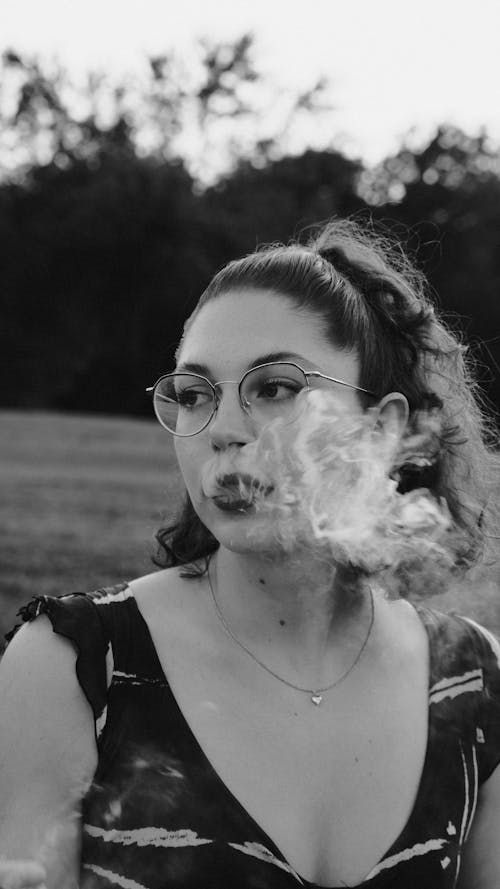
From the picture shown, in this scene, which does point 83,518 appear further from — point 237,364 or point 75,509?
point 237,364

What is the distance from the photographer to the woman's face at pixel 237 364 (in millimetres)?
1790

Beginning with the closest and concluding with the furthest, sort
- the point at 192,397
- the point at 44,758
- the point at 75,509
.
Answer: the point at 44,758 → the point at 192,397 → the point at 75,509

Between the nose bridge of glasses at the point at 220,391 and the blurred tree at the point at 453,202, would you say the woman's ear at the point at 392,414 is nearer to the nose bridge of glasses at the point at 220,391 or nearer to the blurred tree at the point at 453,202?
the nose bridge of glasses at the point at 220,391

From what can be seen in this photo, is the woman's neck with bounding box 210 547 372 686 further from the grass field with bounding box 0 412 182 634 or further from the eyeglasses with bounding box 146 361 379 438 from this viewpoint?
the grass field with bounding box 0 412 182 634

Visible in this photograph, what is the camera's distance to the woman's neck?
190 cm

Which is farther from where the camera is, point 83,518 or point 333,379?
point 83,518

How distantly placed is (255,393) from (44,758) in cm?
69

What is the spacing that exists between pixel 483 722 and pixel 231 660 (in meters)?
0.50

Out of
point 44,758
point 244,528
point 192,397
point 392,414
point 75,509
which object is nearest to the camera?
point 44,758

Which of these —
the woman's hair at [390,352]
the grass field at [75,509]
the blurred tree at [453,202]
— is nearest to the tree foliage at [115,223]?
the blurred tree at [453,202]

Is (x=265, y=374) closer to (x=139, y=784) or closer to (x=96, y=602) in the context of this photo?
(x=96, y=602)

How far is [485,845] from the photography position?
1.90m

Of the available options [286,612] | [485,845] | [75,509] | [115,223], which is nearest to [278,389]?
[286,612]

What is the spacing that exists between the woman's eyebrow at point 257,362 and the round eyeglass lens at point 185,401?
1cm
